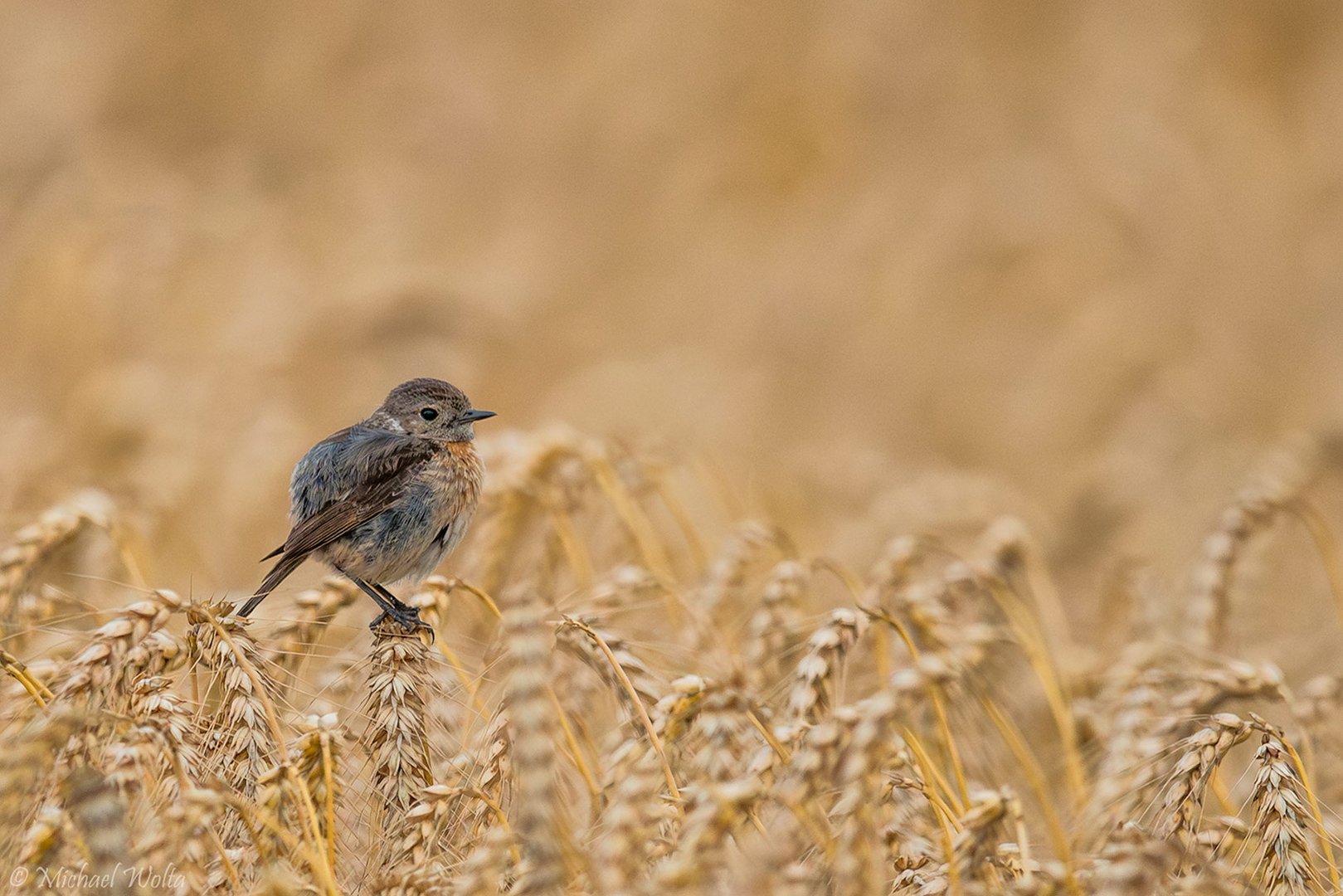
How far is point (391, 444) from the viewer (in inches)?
146

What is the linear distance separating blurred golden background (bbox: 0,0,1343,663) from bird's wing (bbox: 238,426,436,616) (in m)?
2.77

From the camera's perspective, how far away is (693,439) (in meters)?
8.35

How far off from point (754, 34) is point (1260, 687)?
16.6m

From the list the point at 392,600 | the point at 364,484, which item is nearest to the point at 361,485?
the point at 364,484

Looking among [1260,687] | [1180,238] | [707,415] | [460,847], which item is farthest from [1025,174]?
[460,847]

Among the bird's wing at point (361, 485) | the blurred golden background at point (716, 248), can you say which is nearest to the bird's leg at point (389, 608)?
the bird's wing at point (361, 485)

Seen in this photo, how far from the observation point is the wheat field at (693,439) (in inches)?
89.1

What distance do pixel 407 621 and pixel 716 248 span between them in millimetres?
13880

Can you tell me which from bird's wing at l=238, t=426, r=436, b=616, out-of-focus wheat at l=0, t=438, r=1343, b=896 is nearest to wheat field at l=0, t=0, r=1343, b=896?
out-of-focus wheat at l=0, t=438, r=1343, b=896

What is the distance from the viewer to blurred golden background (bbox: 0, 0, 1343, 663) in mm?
8305

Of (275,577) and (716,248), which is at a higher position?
(716,248)

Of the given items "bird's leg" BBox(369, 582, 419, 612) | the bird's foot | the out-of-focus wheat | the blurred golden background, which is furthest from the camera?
the blurred golden background

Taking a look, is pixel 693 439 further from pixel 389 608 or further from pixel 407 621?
pixel 407 621

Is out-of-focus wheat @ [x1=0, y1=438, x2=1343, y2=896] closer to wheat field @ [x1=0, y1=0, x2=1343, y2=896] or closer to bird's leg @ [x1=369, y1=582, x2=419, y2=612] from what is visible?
wheat field @ [x1=0, y1=0, x2=1343, y2=896]
